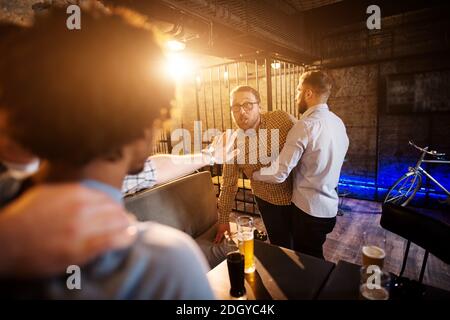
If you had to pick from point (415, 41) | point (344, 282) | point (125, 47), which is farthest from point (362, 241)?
point (125, 47)

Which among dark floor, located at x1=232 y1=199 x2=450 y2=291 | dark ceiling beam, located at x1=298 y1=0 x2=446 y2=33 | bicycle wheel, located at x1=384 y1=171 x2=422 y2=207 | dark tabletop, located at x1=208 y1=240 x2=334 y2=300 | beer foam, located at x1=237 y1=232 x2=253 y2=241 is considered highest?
dark ceiling beam, located at x1=298 y1=0 x2=446 y2=33

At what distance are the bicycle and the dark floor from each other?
356mm

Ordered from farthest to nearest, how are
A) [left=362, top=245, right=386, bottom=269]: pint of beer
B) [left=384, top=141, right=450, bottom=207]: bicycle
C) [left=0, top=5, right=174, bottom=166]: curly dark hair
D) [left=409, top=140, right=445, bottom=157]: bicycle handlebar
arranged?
[left=384, top=141, right=450, bottom=207]: bicycle < [left=409, top=140, right=445, bottom=157]: bicycle handlebar < [left=362, top=245, right=386, bottom=269]: pint of beer < [left=0, top=5, right=174, bottom=166]: curly dark hair

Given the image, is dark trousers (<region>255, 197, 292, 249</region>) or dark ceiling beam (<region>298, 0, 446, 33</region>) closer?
dark trousers (<region>255, 197, 292, 249</region>)

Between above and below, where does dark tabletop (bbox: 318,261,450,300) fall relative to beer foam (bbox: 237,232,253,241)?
below

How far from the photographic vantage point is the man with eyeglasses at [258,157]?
2.42 m

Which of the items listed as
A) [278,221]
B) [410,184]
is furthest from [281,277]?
[410,184]

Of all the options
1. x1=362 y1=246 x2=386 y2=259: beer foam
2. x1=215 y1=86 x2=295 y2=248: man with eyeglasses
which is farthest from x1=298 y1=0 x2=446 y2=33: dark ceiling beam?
x1=362 y1=246 x2=386 y2=259: beer foam

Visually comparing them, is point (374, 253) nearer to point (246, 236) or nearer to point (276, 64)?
point (246, 236)

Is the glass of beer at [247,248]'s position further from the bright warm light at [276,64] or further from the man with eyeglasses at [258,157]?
the bright warm light at [276,64]

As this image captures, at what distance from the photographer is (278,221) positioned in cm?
250

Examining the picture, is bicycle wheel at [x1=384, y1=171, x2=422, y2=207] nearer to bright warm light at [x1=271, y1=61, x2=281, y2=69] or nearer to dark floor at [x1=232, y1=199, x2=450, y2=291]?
dark floor at [x1=232, y1=199, x2=450, y2=291]

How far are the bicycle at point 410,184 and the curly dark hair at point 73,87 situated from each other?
5.08 meters

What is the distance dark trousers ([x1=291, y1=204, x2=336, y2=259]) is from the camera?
2239 millimetres
